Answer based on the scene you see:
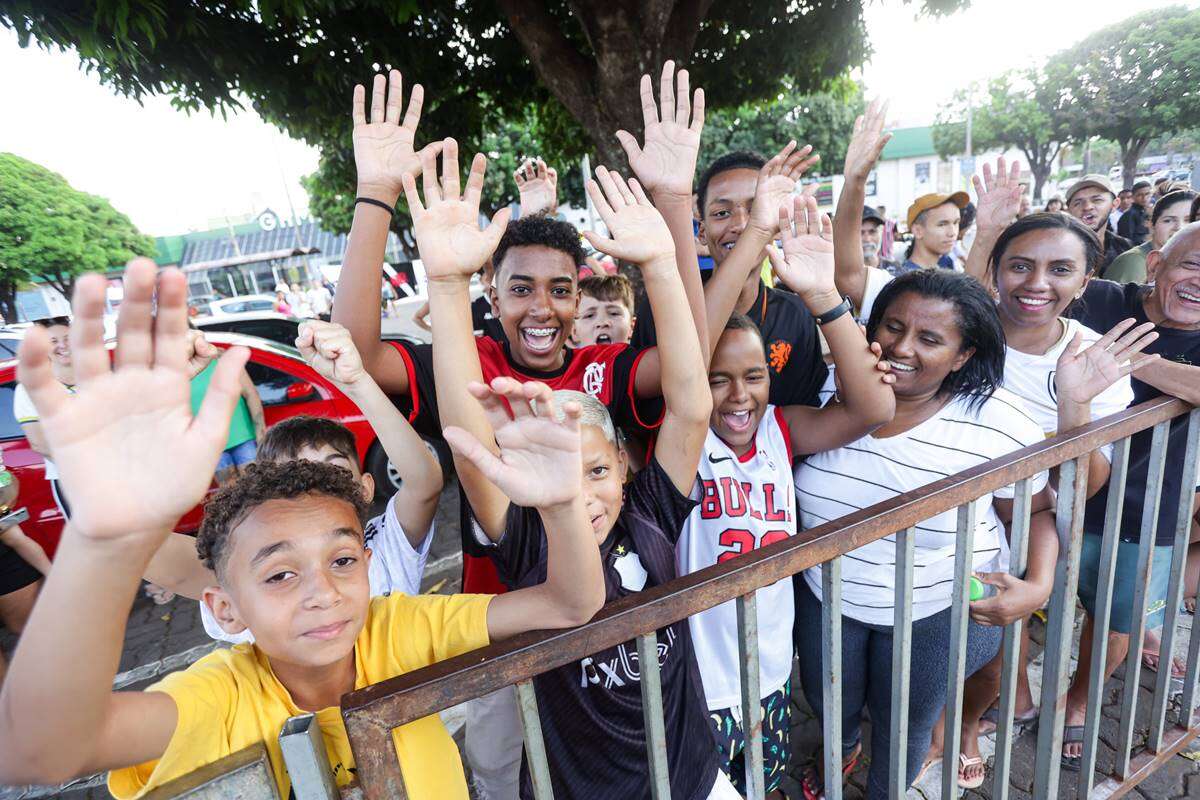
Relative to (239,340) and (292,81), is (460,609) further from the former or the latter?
(292,81)

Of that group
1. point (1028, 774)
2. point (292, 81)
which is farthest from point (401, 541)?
point (292, 81)

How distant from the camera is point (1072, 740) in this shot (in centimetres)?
229

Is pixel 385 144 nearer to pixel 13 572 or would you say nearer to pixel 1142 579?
pixel 1142 579

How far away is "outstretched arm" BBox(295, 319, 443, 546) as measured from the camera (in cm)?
147

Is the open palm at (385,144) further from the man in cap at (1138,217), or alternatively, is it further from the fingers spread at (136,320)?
the man in cap at (1138,217)

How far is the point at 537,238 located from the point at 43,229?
29.3 metres

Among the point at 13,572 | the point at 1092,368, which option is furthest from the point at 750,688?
the point at 13,572

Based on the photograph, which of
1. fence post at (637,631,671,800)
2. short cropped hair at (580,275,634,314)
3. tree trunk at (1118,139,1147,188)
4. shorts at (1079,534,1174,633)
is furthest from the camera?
tree trunk at (1118,139,1147,188)

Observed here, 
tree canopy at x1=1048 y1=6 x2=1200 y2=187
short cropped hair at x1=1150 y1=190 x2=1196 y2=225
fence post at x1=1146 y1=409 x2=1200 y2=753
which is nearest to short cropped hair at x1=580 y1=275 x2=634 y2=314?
fence post at x1=1146 y1=409 x2=1200 y2=753

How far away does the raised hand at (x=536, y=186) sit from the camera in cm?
279

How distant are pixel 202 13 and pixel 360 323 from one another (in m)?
3.98

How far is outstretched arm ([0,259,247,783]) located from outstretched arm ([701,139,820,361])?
4.51ft

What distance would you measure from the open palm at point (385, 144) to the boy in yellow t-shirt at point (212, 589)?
95 cm

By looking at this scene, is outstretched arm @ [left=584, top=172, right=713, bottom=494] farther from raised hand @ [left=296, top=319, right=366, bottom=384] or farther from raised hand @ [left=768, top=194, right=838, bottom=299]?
raised hand @ [left=296, top=319, right=366, bottom=384]
